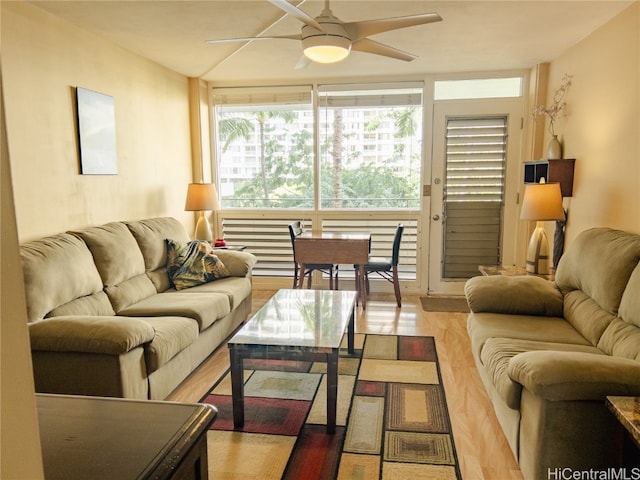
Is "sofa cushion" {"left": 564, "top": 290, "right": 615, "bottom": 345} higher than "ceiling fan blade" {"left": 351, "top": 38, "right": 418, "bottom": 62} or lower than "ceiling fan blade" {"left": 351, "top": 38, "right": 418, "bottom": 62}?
lower

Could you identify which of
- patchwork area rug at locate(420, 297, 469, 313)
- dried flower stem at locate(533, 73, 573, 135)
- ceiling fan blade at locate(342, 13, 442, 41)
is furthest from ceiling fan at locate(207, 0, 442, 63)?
patchwork area rug at locate(420, 297, 469, 313)

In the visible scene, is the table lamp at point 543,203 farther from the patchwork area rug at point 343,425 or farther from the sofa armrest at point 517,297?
the patchwork area rug at point 343,425

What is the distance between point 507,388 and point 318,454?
93 cm

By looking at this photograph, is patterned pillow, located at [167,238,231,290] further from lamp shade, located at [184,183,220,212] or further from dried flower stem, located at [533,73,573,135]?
dried flower stem, located at [533,73,573,135]

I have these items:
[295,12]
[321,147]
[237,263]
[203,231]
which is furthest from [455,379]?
[321,147]

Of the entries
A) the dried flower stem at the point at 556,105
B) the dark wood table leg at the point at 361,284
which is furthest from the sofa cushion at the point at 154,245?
the dried flower stem at the point at 556,105

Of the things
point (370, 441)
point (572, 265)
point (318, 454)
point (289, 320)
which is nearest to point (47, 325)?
point (289, 320)

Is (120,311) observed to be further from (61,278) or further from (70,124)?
(70,124)

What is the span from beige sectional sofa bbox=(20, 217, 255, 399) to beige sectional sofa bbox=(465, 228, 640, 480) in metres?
1.79

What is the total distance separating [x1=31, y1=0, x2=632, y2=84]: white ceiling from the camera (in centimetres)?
292

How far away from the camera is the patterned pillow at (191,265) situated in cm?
375

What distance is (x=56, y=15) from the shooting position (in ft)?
9.96

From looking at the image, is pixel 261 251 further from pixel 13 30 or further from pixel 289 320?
pixel 13 30

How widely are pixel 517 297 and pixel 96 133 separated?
3.21 meters
